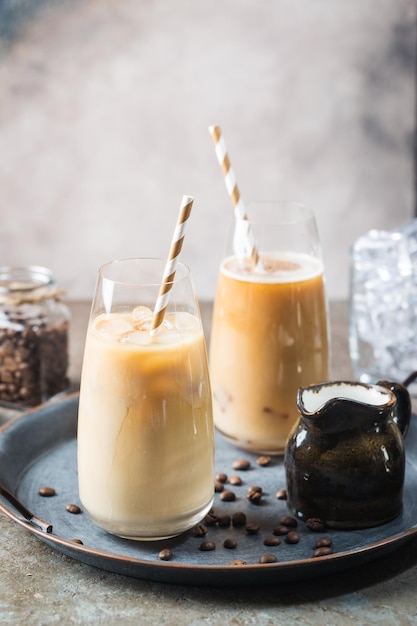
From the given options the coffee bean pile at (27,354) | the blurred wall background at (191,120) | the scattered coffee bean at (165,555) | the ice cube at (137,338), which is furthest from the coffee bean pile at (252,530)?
the blurred wall background at (191,120)

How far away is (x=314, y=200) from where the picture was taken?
11.2 ft

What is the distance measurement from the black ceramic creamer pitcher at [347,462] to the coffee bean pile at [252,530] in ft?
0.08

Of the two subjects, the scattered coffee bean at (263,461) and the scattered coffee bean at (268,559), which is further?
the scattered coffee bean at (263,461)

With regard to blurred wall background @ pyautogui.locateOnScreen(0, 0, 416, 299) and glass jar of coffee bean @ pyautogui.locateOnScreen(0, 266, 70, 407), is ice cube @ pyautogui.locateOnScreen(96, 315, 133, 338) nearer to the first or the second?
glass jar of coffee bean @ pyautogui.locateOnScreen(0, 266, 70, 407)

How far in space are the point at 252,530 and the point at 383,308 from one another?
0.59 metres

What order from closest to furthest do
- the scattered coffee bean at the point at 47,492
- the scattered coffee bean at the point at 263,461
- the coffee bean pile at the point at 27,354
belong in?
the scattered coffee bean at the point at 47,492 → the scattered coffee bean at the point at 263,461 → the coffee bean pile at the point at 27,354

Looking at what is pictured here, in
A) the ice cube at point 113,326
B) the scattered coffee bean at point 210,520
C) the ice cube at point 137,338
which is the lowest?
the scattered coffee bean at point 210,520

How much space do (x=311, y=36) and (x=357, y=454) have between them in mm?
2518

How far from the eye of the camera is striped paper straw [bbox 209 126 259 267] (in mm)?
1184

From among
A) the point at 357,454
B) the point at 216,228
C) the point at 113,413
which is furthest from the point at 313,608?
the point at 216,228

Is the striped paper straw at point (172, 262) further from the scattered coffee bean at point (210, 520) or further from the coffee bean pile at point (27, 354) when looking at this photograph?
the coffee bean pile at point (27, 354)

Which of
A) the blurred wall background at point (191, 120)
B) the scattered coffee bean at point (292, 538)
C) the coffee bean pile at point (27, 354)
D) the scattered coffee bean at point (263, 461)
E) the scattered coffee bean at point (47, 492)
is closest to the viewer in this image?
the scattered coffee bean at point (292, 538)

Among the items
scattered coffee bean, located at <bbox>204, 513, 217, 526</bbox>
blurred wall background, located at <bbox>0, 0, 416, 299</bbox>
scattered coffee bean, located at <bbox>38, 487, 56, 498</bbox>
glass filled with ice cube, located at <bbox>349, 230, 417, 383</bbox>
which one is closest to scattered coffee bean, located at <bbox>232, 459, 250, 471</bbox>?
scattered coffee bean, located at <bbox>204, 513, 217, 526</bbox>

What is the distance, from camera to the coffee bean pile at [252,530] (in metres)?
1.00
